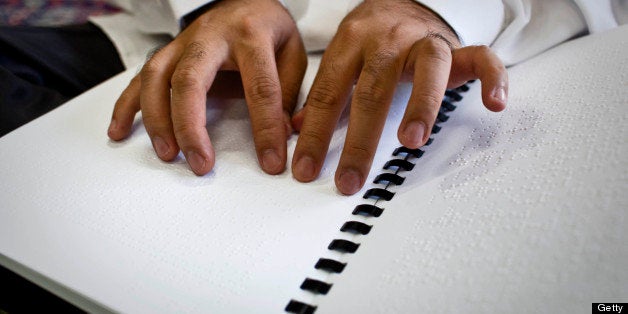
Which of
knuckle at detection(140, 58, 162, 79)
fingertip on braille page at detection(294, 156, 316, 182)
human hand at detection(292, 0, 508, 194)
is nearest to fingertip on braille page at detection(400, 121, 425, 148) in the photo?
human hand at detection(292, 0, 508, 194)

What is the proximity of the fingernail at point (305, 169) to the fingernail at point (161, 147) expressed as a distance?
0.16m

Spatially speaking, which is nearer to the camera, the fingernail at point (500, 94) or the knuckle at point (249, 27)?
the fingernail at point (500, 94)

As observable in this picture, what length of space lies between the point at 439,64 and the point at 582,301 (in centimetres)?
25

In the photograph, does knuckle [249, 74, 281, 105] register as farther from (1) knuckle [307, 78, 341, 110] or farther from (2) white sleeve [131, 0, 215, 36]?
(2) white sleeve [131, 0, 215, 36]

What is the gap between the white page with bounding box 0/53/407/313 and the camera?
1.13 feet

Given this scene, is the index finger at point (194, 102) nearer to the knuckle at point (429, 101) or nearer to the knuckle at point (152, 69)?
the knuckle at point (152, 69)

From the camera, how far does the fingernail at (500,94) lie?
423 mm

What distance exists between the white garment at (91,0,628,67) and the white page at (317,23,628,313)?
0.43ft

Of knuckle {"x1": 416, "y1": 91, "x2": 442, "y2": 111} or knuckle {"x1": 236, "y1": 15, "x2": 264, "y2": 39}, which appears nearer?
knuckle {"x1": 416, "y1": 91, "x2": 442, "y2": 111}

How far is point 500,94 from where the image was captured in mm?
424

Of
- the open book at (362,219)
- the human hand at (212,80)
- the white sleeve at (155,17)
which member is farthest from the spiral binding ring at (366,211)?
the white sleeve at (155,17)

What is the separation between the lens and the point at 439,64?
0.44m

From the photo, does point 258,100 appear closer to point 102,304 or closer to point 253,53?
point 253,53

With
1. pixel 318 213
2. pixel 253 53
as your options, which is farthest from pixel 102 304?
pixel 253 53
